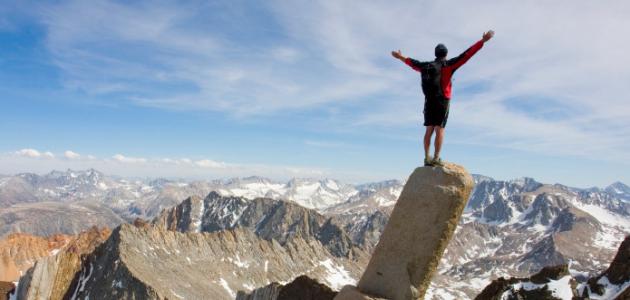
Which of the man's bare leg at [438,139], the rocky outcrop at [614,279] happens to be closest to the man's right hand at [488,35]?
the man's bare leg at [438,139]

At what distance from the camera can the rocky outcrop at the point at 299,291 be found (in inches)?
3184

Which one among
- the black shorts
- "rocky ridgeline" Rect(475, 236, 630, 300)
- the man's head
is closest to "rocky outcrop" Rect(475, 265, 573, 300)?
"rocky ridgeline" Rect(475, 236, 630, 300)

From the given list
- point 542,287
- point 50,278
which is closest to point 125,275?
point 50,278

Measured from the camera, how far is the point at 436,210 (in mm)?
11508

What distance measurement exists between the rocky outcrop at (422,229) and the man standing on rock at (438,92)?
2.23 ft

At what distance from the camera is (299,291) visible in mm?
87312

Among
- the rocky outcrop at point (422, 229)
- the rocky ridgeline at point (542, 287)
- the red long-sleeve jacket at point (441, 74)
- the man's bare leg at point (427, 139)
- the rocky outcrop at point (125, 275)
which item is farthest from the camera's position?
the rocky outcrop at point (125, 275)

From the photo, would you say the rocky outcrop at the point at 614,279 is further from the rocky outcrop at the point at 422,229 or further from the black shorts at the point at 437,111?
the black shorts at the point at 437,111

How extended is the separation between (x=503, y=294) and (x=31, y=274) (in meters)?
112

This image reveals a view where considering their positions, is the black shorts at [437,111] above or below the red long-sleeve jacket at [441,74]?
below

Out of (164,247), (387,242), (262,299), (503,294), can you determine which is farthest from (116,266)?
(387,242)

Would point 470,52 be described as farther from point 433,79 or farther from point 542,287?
point 542,287

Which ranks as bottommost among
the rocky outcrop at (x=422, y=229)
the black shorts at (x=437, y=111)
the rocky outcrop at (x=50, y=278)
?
the rocky outcrop at (x=50, y=278)

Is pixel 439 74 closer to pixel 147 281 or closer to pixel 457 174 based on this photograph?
pixel 457 174
